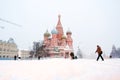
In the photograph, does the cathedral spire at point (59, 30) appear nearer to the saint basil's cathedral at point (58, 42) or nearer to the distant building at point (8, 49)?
the saint basil's cathedral at point (58, 42)

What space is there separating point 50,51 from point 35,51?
475 centimetres

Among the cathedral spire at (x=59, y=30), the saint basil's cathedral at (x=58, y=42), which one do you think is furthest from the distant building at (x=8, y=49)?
the cathedral spire at (x=59, y=30)

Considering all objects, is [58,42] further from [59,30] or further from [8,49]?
[8,49]

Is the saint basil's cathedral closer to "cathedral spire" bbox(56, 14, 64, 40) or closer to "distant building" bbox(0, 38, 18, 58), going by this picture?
"cathedral spire" bbox(56, 14, 64, 40)

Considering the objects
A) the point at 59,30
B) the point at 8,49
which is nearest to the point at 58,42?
the point at 59,30

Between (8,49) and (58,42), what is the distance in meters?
20.7

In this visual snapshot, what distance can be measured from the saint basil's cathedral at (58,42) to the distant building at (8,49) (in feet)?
53.6

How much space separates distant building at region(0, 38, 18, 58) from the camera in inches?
2778

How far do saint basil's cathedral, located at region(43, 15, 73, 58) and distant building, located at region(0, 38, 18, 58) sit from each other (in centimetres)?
1633

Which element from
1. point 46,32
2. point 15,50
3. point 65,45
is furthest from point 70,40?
point 15,50

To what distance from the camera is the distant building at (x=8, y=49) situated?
70.6 m

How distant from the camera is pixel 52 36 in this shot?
216ft

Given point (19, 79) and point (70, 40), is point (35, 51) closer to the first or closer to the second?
point (70, 40)

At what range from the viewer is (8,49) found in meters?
74.4
